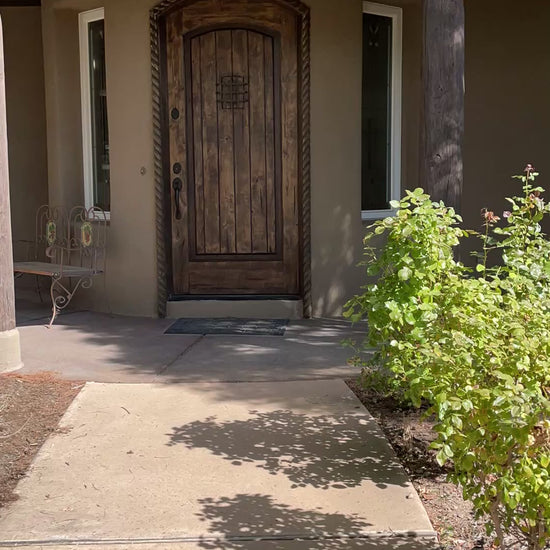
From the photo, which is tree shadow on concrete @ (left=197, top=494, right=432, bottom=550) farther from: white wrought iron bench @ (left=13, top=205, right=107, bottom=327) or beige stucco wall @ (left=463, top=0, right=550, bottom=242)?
beige stucco wall @ (left=463, top=0, right=550, bottom=242)

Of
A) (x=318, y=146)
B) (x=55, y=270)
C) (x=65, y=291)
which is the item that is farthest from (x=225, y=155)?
(x=65, y=291)

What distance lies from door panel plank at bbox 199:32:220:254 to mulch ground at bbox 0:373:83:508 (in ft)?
8.21

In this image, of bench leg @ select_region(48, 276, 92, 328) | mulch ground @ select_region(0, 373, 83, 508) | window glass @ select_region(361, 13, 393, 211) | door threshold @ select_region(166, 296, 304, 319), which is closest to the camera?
mulch ground @ select_region(0, 373, 83, 508)

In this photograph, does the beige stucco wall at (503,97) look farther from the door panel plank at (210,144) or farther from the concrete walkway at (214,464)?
the concrete walkway at (214,464)

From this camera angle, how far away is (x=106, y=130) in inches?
319

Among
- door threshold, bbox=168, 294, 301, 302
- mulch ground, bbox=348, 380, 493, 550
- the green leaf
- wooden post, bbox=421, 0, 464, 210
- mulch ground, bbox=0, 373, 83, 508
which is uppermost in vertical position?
wooden post, bbox=421, 0, 464, 210

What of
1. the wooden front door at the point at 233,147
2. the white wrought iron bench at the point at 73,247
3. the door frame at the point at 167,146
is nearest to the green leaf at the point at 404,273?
the door frame at the point at 167,146

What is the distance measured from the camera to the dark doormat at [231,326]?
6988 millimetres

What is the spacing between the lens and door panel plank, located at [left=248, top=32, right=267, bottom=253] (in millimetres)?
7512

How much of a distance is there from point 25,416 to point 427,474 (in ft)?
7.08

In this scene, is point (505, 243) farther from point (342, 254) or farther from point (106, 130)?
point (106, 130)

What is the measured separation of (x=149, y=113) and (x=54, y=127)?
116 centimetres

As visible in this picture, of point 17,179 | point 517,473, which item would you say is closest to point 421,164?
point 517,473

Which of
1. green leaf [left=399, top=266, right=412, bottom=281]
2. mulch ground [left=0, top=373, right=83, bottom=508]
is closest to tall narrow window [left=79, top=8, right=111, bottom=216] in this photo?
mulch ground [left=0, top=373, right=83, bottom=508]
